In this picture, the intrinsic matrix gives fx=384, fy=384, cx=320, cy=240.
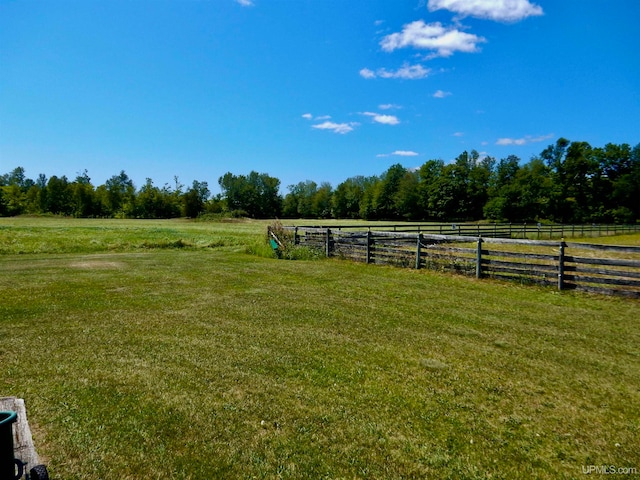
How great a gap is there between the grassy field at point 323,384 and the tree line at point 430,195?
231ft

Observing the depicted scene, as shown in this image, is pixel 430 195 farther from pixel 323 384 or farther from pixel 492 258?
pixel 323 384

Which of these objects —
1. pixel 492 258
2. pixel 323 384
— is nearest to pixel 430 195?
pixel 492 258

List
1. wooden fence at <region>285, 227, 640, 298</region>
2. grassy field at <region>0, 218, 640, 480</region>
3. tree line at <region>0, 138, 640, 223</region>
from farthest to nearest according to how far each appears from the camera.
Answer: tree line at <region>0, 138, 640, 223</region> < wooden fence at <region>285, 227, 640, 298</region> < grassy field at <region>0, 218, 640, 480</region>

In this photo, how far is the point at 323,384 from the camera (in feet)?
15.6

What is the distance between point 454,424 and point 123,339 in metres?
5.17

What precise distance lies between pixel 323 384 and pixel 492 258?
11.3 m

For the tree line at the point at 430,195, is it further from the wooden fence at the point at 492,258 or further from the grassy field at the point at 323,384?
the grassy field at the point at 323,384

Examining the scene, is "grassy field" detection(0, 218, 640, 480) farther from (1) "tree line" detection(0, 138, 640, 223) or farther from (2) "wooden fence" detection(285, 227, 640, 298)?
(1) "tree line" detection(0, 138, 640, 223)

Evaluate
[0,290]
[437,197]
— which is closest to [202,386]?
[0,290]

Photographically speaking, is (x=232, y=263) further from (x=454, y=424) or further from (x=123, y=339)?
(x=454, y=424)

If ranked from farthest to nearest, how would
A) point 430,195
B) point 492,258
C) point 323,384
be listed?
point 430,195 < point 492,258 < point 323,384

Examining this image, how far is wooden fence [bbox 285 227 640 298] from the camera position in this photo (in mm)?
9922

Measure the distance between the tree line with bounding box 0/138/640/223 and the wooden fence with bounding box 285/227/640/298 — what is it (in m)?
57.0

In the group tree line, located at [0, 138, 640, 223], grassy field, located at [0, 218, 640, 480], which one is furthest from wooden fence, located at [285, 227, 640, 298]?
tree line, located at [0, 138, 640, 223]
